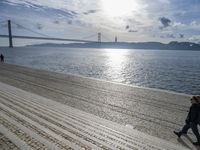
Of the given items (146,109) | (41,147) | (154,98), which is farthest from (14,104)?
(154,98)

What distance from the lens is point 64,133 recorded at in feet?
24.6

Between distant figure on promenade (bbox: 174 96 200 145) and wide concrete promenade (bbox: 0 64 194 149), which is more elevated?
distant figure on promenade (bbox: 174 96 200 145)

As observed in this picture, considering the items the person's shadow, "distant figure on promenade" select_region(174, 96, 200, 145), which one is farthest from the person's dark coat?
the person's shadow

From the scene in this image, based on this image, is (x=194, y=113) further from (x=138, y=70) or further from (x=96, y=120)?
(x=138, y=70)

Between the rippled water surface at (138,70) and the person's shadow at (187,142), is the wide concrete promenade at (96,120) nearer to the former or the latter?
the person's shadow at (187,142)

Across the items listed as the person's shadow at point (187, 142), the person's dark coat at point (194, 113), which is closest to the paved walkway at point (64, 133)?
the person's shadow at point (187, 142)

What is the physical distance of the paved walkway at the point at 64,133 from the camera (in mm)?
6668

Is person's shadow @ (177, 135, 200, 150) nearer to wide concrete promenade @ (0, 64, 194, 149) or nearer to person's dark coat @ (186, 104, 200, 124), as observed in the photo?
wide concrete promenade @ (0, 64, 194, 149)

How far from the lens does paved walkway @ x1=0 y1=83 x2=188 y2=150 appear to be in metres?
6.67

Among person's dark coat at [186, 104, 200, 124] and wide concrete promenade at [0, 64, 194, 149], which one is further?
person's dark coat at [186, 104, 200, 124]

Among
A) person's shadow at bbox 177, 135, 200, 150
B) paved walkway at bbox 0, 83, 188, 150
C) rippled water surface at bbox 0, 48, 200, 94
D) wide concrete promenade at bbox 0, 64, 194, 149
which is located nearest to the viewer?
paved walkway at bbox 0, 83, 188, 150

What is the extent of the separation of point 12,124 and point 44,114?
171cm

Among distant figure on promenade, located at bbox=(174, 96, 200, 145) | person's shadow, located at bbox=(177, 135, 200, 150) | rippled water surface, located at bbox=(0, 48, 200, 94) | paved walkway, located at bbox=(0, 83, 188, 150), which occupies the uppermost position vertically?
distant figure on promenade, located at bbox=(174, 96, 200, 145)

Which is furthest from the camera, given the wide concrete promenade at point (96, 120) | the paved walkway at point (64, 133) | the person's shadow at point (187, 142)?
the person's shadow at point (187, 142)
